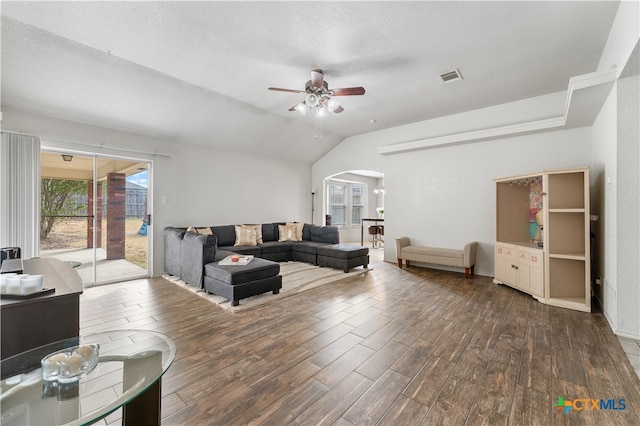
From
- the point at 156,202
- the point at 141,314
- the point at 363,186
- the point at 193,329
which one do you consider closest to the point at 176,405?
the point at 193,329

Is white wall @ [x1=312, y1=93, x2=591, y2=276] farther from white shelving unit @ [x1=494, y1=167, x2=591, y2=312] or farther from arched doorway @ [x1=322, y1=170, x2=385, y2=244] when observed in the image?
arched doorway @ [x1=322, y1=170, x2=385, y2=244]

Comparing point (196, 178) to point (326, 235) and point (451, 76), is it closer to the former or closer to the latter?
point (326, 235)

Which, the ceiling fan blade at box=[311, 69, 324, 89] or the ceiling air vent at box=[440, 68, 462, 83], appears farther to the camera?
the ceiling air vent at box=[440, 68, 462, 83]

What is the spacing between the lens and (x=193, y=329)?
9.11 ft

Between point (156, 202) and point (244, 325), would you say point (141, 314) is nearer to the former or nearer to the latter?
point (244, 325)

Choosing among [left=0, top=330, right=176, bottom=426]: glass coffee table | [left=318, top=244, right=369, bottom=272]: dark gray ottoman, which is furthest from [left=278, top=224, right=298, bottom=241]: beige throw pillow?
[left=0, top=330, right=176, bottom=426]: glass coffee table

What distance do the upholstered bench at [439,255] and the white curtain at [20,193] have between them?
605 centimetres

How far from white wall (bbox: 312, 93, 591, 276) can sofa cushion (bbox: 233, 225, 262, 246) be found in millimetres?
3071

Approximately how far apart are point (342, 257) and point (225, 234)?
2.52 metres

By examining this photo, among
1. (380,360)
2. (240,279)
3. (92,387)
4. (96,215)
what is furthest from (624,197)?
(96,215)

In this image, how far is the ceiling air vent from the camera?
358cm

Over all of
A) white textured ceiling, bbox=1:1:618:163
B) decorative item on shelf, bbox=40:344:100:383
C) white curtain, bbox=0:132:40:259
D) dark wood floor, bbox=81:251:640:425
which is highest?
white textured ceiling, bbox=1:1:618:163

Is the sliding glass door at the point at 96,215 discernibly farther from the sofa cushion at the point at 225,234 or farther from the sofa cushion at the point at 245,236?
the sofa cushion at the point at 245,236

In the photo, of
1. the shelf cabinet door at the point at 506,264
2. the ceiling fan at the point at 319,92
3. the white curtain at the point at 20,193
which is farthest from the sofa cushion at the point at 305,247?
the white curtain at the point at 20,193
